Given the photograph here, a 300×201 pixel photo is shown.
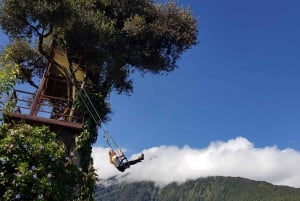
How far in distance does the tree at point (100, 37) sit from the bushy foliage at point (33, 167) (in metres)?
8.05

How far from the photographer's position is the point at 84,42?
2178 cm

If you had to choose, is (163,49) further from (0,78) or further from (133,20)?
(0,78)

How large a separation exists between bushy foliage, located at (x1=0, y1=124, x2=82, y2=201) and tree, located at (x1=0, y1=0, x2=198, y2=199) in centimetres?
805

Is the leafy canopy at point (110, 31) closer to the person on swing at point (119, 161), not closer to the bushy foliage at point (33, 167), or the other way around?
the person on swing at point (119, 161)

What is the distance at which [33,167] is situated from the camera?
11375mm

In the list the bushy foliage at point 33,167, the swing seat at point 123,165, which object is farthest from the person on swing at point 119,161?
the bushy foliage at point 33,167

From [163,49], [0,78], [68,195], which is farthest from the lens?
[163,49]

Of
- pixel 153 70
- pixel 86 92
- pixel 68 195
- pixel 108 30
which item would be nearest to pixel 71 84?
pixel 86 92

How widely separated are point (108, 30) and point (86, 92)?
3.26 meters

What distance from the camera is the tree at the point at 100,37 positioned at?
20406mm

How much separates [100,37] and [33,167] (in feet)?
37.0

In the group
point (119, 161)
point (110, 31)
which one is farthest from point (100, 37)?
point (119, 161)

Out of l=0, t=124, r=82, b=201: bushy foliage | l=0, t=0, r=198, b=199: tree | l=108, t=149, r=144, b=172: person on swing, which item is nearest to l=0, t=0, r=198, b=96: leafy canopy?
l=0, t=0, r=198, b=199: tree

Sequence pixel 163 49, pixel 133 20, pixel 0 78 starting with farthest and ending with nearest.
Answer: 1. pixel 163 49
2. pixel 133 20
3. pixel 0 78
